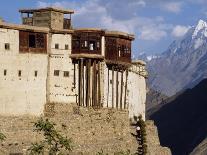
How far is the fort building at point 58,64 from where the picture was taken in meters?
77.8

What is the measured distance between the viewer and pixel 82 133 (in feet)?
269

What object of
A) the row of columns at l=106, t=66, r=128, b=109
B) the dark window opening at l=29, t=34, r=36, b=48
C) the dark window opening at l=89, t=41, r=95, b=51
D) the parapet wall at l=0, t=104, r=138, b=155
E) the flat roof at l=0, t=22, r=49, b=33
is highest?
the flat roof at l=0, t=22, r=49, b=33

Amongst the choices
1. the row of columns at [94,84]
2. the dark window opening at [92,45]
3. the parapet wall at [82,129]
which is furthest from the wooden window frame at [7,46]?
the dark window opening at [92,45]

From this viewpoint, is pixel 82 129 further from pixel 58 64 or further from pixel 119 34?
pixel 119 34

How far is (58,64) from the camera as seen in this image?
8244 cm

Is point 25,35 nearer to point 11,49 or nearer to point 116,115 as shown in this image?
point 11,49

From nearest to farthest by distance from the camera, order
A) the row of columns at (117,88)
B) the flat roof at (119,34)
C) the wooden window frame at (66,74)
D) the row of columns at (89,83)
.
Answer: the wooden window frame at (66,74)
the row of columns at (89,83)
the flat roof at (119,34)
the row of columns at (117,88)

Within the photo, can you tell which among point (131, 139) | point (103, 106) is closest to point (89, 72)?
point (103, 106)

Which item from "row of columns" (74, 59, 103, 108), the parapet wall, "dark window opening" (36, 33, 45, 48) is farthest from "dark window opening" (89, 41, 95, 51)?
the parapet wall

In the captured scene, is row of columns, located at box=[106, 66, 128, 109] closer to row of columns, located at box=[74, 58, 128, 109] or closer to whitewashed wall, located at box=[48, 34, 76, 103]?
row of columns, located at box=[74, 58, 128, 109]

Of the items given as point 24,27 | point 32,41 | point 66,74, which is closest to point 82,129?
point 66,74

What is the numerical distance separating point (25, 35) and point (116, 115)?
15.2 meters

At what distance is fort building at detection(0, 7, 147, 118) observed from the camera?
3063 inches

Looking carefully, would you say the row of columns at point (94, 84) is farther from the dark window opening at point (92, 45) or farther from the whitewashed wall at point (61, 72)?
the dark window opening at point (92, 45)
